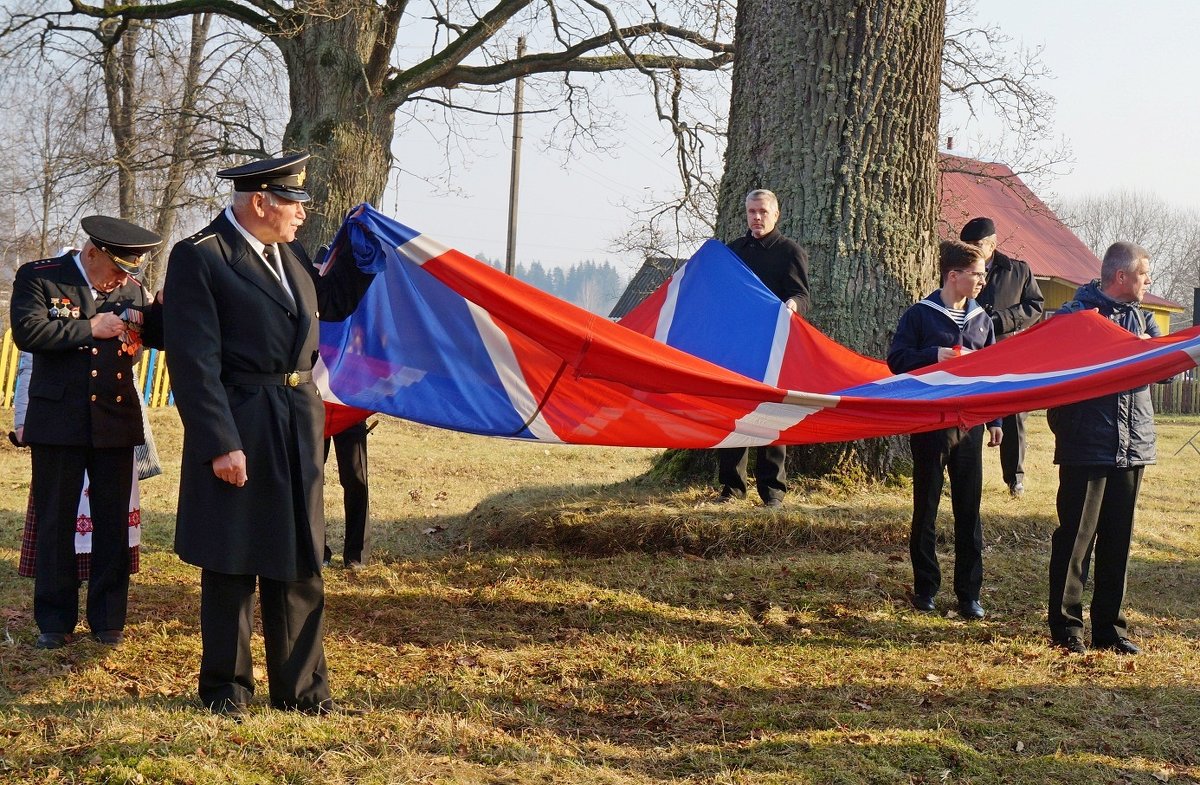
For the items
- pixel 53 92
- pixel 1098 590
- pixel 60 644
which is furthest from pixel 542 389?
pixel 53 92

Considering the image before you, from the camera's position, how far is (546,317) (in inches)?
188

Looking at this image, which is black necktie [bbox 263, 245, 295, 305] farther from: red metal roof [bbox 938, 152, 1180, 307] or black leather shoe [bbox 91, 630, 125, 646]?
red metal roof [bbox 938, 152, 1180, 307]

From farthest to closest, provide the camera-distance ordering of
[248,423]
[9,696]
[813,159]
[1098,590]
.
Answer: [813,159], [1098,590], [9,696], [248,423]

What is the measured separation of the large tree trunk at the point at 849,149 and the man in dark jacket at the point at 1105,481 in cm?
229

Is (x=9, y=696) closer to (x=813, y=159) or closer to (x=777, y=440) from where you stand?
(x=777, y=440)

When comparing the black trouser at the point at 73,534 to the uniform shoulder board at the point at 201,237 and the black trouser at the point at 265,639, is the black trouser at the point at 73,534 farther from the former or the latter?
the uniform shoulder board at the point at 201,237

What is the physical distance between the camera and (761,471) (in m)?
6.88

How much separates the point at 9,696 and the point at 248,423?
1.43 meters

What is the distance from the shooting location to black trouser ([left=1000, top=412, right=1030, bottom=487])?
7.86m

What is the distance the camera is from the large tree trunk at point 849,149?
23.7 ft

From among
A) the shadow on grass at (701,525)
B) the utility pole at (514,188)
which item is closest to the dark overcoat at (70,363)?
the shadow on grass at (701,525)

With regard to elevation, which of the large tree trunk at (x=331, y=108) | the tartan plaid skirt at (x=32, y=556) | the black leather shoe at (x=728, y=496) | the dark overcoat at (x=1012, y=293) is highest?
the large tree trunk at (x=331, y=108)

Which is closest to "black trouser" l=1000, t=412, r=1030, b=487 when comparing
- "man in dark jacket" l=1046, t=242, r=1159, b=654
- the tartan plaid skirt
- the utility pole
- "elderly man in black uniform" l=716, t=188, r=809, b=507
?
"elderly man in black uniform" l=716, t=188, r=809, b=507

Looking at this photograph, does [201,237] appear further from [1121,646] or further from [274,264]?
[1121,646]
